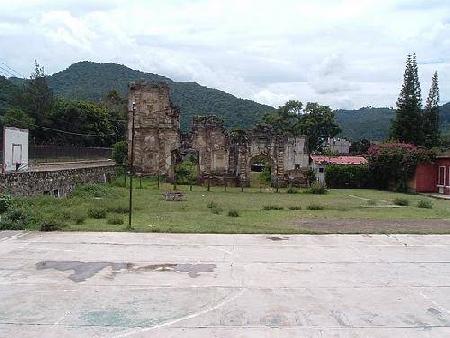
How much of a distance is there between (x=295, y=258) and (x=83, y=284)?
540cm

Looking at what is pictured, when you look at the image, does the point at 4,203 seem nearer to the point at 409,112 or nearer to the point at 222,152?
the point at 222,152

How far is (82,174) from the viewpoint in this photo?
31609 millimetres

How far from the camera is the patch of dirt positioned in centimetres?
1806

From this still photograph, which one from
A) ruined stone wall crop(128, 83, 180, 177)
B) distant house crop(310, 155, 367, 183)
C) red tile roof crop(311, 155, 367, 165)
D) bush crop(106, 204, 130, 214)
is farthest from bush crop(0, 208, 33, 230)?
red tile roof crop(311, 155, 367, 165)

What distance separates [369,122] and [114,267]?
14346 cm

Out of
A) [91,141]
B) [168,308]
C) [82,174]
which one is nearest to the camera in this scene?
[168,308]

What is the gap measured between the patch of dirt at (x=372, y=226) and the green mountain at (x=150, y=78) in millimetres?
67223

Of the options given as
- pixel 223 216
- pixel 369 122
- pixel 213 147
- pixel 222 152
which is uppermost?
pixel 369 122

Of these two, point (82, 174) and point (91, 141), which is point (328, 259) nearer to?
point (82, 174)

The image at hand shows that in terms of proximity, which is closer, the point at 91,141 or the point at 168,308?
the point at 168,308

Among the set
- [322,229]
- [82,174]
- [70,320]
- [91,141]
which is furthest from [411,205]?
[91,141]

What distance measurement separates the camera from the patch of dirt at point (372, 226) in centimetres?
1806

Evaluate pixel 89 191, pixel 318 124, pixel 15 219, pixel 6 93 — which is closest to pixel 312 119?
pixel 318 124

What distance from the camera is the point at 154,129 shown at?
150 feet
